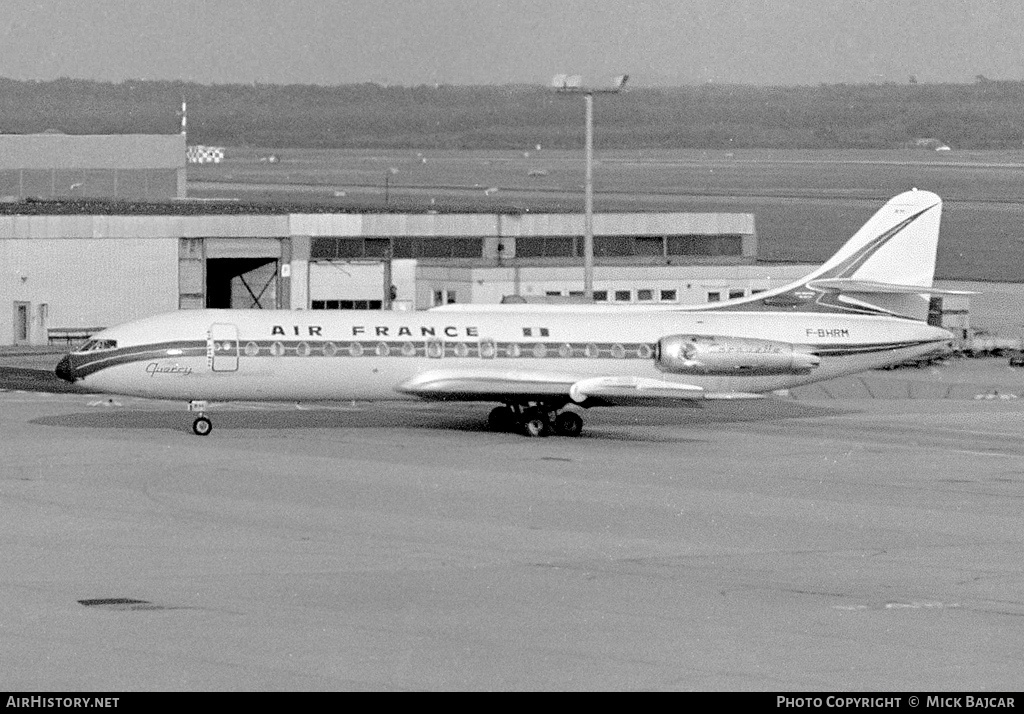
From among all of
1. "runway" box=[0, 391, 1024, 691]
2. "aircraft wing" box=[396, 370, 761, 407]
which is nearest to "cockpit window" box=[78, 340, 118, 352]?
"runway" box=[0, 391, 1024, 691]

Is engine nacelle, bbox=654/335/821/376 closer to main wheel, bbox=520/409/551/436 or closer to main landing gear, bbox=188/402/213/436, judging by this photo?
main wheel, bbox=520/409/551/436

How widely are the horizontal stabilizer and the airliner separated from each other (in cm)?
5

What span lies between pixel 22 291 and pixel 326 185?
320ft

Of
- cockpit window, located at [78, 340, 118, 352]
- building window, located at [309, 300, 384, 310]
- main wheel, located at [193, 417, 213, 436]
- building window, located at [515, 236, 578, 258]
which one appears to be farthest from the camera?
building window, located at [515, 236, 578, 258]

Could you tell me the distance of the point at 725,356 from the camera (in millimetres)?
45156

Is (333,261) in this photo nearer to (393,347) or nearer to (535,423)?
(535,423)

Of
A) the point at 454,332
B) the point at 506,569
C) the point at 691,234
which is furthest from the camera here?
the point at 691,234

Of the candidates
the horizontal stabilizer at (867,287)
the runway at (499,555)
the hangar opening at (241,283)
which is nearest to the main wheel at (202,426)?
the runway at (499,555)

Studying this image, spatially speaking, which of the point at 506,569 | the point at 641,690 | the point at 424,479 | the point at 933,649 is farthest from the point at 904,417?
the point at 641,690

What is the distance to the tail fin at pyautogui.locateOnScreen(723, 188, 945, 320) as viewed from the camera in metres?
47.5

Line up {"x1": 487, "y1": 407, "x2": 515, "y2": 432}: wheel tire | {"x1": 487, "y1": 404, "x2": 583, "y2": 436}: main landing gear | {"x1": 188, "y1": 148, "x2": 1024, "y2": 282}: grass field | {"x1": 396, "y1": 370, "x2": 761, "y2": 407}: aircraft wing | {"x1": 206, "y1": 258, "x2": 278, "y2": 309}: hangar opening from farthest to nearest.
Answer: {"x1": 188, "y1": 148, "x2": 1024, "y2": 282}: grass field < {"x1": 206, "y1": 258, "x2": 278, "y2": 309}: hangar opening < {"x1": 487, "y1": 407, "x2": 515, "y2": 432}: wheel tire < {"x1": 487, "y1": 404, "x2": 583, "y2": 436}: main landing gear < {"x1": 396, "y1": 370, "x2": 761, "y2": 407}: aircraft wing

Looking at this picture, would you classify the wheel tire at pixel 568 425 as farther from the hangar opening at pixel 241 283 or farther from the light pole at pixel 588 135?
the hangar opening at pixel 241 283
